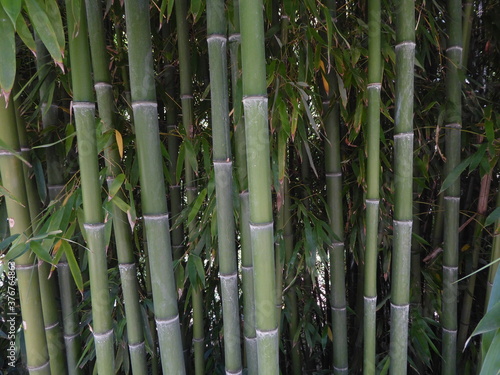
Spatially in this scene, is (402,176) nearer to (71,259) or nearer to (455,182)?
(455,182)

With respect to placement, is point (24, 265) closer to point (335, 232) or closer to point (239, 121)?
point (239, 121)

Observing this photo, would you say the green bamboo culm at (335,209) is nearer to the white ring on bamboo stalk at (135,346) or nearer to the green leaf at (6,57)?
the white ring on bamboo stalk at (135,346)

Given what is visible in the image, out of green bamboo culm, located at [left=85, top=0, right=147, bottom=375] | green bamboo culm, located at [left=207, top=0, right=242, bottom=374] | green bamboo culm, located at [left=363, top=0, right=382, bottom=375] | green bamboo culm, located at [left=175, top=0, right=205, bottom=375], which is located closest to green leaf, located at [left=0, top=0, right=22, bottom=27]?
green bamboo culm, located at [left=85, top=0, right=147, bottom=375]

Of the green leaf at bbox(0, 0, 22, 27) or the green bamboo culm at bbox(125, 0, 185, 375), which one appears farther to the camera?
the green bamboo culm at bbox(125, 0, 185, 375)

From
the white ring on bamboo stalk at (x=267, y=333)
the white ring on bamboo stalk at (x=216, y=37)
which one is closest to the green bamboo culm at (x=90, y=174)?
the white ring on bamboo stalk at (x=216, y=37)

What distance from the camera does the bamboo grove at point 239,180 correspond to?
1.05m

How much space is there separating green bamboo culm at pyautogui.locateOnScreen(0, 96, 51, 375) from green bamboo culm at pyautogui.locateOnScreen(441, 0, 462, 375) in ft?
4.56

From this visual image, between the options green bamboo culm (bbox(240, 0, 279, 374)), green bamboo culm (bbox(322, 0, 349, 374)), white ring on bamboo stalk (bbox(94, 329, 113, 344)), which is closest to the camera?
green bamboo culm (bbox(240, 0, 279, 374))

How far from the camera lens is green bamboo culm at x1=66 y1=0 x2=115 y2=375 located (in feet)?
3.34

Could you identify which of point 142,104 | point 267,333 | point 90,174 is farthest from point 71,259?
point 267,333

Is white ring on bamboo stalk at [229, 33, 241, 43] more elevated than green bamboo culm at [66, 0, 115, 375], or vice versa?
white ring on bamboo stalk at [229, 33, 241, 43]

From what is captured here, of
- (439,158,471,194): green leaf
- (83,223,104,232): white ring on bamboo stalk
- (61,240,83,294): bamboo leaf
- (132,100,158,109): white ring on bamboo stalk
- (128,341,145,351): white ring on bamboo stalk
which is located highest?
(132,100,158,109): white ring on bamboo stalk

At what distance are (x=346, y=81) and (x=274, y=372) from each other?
0.97m

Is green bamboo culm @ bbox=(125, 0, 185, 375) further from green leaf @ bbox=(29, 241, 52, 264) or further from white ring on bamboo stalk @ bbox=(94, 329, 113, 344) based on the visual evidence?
green leaf @ bbox=(29, 241, 52, 264)
